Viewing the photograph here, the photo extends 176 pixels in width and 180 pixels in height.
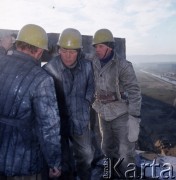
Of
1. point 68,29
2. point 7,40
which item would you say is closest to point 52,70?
point 68,29

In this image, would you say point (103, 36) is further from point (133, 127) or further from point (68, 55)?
point (133, 127)

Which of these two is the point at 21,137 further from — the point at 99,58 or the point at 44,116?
the point at 99,58

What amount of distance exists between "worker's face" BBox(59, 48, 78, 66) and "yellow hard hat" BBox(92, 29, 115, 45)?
0.85m

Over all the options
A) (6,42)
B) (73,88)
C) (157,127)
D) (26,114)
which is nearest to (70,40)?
(73,88)

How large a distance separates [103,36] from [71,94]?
1.25 m

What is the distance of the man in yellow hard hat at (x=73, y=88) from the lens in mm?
4043

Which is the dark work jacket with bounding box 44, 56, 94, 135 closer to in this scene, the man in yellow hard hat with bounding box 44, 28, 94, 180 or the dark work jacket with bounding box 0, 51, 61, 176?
the man in yellow hard hat with bounding box 44, 28, 94, 180

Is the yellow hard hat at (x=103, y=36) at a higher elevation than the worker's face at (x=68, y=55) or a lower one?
higher

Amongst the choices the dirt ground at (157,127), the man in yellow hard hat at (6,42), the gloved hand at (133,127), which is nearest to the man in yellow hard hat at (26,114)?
the gloved hand at (133,127)

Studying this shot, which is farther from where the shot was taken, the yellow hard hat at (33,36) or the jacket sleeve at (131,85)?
the jacket sleeve at (131,85)

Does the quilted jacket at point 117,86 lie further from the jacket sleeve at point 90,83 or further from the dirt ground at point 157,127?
the dirt ground at point 157,127

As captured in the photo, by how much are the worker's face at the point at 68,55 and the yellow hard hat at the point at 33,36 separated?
87cm

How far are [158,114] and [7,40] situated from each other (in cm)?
1514

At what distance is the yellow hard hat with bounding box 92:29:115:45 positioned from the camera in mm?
4754
